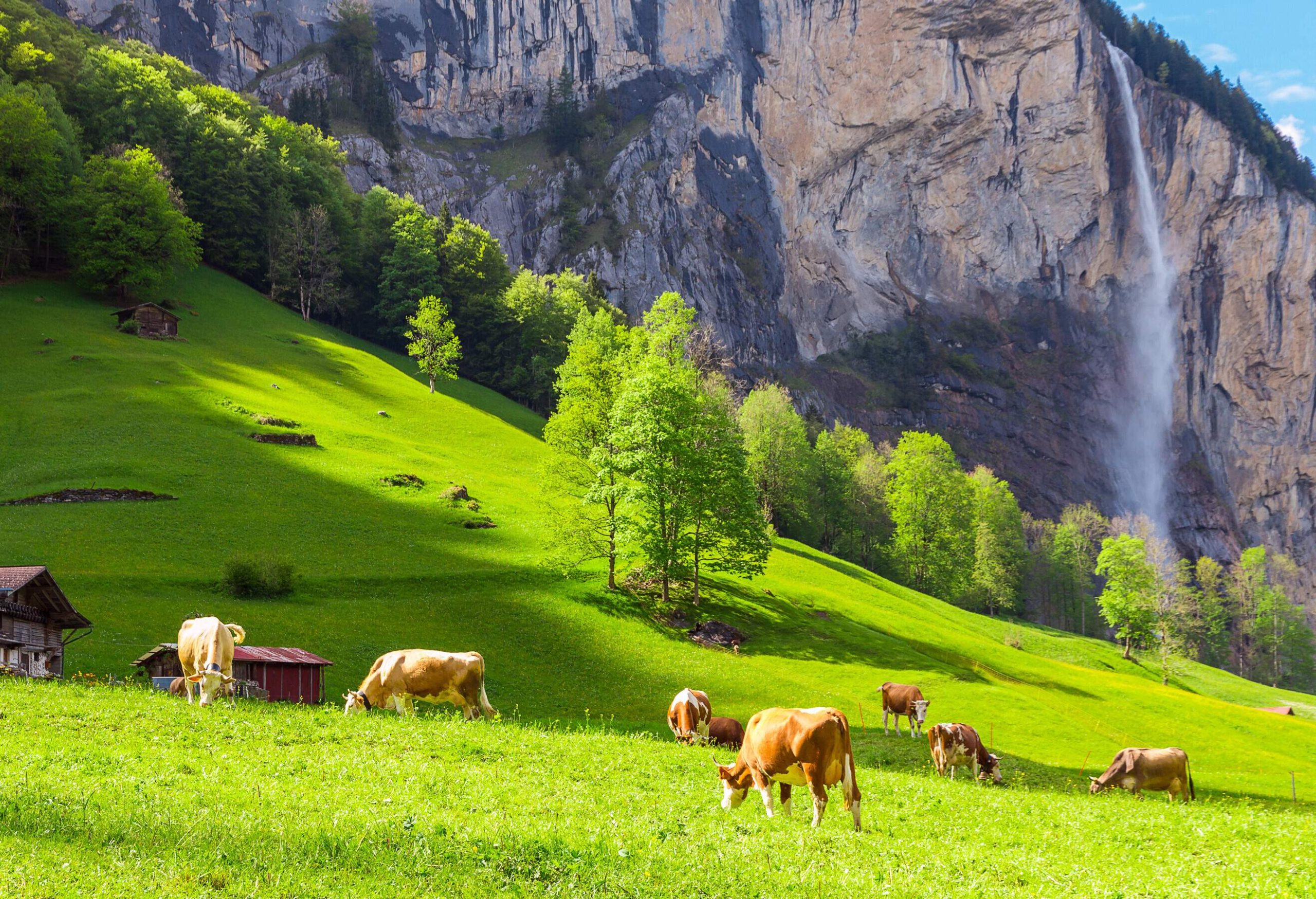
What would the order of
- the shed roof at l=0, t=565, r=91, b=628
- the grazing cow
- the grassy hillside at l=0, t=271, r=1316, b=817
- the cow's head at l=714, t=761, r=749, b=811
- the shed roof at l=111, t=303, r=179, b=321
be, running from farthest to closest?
1. the shed roof at l=111, t=303, r=179, b=321
2. the grassy hillside at l=0, t=271, r=1316, b=817
3. the shed roof at l=0, t=565, r=91, b=628
4. the grazing cow
5. the cow's head at l=714, t=761, r=749, b=811

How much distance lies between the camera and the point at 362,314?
116m

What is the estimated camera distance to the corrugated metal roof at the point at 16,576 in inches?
1176

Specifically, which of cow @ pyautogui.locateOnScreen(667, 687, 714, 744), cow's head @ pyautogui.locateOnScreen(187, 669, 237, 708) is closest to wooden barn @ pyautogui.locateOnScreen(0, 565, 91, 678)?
cow's head @ pyautogui.locateOnScreen(187, 669, 237, 708)

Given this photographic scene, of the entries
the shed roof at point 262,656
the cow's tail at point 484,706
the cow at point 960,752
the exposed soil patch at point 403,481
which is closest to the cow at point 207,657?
the cow's tail at point 484,706

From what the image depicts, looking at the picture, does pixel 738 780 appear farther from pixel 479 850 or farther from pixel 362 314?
pixel 362 314

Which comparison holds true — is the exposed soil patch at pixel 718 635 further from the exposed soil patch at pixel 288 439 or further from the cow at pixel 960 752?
the exposed soil patch at pixel 288 439

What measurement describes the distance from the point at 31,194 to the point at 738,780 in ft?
320

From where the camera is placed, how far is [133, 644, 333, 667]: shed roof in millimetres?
29422

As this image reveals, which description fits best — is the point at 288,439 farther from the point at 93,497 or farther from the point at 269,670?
the point at 269,670

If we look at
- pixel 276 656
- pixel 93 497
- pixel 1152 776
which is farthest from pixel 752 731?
pixel 93 497

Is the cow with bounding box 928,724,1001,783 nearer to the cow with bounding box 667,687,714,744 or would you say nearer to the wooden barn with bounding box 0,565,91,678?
the cow with bounding box 667,687,714,744

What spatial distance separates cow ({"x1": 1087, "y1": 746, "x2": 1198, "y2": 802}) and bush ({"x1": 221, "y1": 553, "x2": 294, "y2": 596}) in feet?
119

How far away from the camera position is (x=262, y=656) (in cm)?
2988

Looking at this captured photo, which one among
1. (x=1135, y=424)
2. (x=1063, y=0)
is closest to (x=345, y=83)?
(x=1063, y=0)
